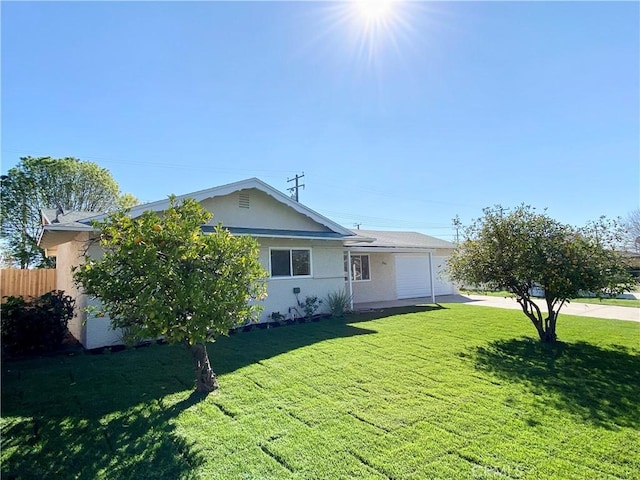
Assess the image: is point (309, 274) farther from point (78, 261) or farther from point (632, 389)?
point (632, 389)

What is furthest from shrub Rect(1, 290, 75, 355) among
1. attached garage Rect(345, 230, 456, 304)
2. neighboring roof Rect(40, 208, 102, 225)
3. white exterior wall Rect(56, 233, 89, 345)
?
attached garage Rect(345, 230, 456, 304)

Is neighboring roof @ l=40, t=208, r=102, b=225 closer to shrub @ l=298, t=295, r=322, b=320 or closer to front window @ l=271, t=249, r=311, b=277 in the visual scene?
front window @ l=271, t=249, r=311, b=277

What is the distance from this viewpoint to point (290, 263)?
42.1ft

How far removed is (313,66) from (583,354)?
1072 cm

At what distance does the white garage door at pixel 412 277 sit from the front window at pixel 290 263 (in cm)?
814

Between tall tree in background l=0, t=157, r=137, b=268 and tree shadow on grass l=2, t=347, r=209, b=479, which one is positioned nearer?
tree shadow on grass l=2, t=347, r=209, b=479

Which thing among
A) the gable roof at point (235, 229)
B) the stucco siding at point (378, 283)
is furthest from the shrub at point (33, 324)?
the stucco siding at point (378, 283)

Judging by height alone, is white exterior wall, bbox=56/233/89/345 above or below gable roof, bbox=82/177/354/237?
below

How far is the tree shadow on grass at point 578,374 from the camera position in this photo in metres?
4.85

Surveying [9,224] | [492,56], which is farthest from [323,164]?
[9,224]

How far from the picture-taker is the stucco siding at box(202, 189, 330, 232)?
1153 centimetres

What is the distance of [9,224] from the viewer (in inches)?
892

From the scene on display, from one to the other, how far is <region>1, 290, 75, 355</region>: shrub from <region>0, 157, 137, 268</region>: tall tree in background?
48.3 ft

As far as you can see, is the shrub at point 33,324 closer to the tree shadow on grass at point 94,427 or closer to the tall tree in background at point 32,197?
the tree shadow on grass at point 94,427
